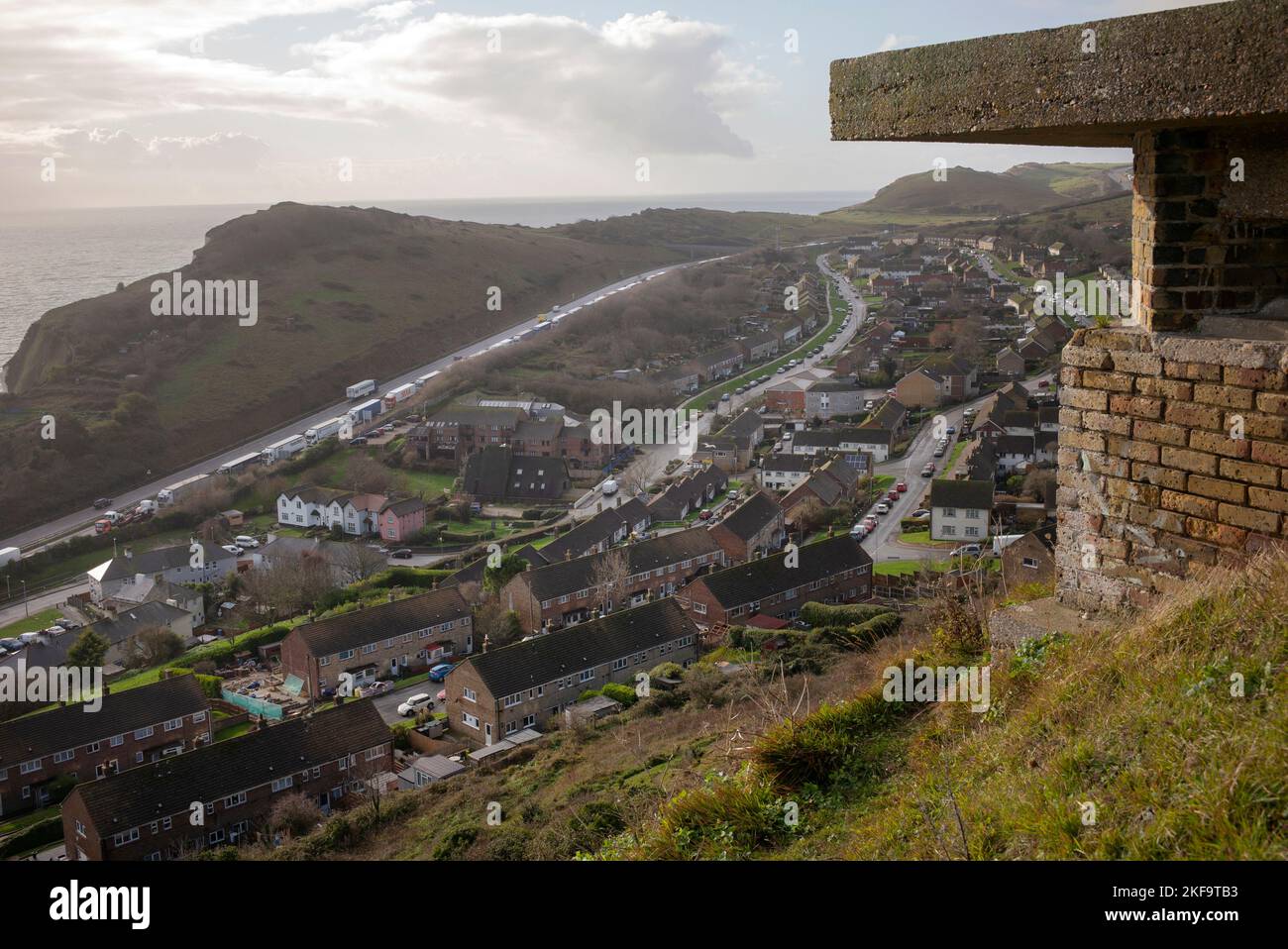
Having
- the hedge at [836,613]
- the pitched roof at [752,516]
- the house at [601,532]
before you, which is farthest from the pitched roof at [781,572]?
the house at [601,532]

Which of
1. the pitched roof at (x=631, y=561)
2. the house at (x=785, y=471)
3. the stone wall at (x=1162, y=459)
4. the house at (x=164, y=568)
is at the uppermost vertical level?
the stone wall at (x=1162, y=459)

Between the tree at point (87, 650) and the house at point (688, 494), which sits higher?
the house at point (688, 494)

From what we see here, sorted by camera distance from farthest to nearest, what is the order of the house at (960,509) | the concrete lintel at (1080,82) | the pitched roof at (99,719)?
the house at (960,509)
the pitched roof at (99,719)
the concrete lintel at (1080,82)

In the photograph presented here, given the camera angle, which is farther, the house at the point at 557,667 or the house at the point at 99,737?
the house at the point at 557,667

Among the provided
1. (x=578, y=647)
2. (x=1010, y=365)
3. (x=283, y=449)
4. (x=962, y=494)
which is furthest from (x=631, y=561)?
(x=1010, y=365)

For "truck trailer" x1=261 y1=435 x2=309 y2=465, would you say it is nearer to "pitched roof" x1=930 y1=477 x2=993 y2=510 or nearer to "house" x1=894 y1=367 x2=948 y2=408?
"house" x1=894 y1=367 x2=948 y2=408

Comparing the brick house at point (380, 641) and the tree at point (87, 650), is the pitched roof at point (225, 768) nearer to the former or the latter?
the brick house at point (380, 641)

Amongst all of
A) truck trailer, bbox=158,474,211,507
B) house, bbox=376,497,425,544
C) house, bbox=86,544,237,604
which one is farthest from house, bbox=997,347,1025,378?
truck trailer, bbox=158,474,211,507
